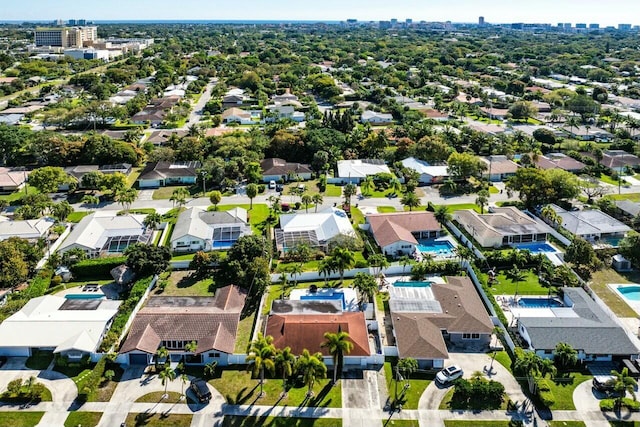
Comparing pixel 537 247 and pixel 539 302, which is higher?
pixel 537 247

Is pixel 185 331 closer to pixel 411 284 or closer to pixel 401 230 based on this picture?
pixel 411 284

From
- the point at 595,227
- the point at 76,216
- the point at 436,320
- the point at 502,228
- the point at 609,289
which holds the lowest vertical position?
the point at 76,216

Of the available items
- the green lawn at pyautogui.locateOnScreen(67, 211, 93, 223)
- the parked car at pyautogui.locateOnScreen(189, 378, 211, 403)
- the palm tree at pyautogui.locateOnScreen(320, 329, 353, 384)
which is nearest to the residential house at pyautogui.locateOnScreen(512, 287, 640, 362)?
the palm tree at pyautogui.locateOnScreen(320, 329, 353, 384)

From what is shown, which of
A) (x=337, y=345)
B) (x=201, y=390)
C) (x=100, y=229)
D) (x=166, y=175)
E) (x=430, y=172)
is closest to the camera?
(x=337, y=345)

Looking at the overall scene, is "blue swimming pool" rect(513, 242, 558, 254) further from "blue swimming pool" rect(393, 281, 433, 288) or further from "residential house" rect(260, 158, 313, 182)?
"residential house" rect(260, 158, 313, 182)

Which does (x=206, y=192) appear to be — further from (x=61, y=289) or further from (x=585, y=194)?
(x=585, y=194)

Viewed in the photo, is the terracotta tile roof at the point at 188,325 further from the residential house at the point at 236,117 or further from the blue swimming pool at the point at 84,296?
the residential house at the point at 236,117

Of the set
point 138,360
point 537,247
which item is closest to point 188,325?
point 138,360

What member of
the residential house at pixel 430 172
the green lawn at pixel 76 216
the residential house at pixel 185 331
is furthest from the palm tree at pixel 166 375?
the residential house at pixel 430 172
